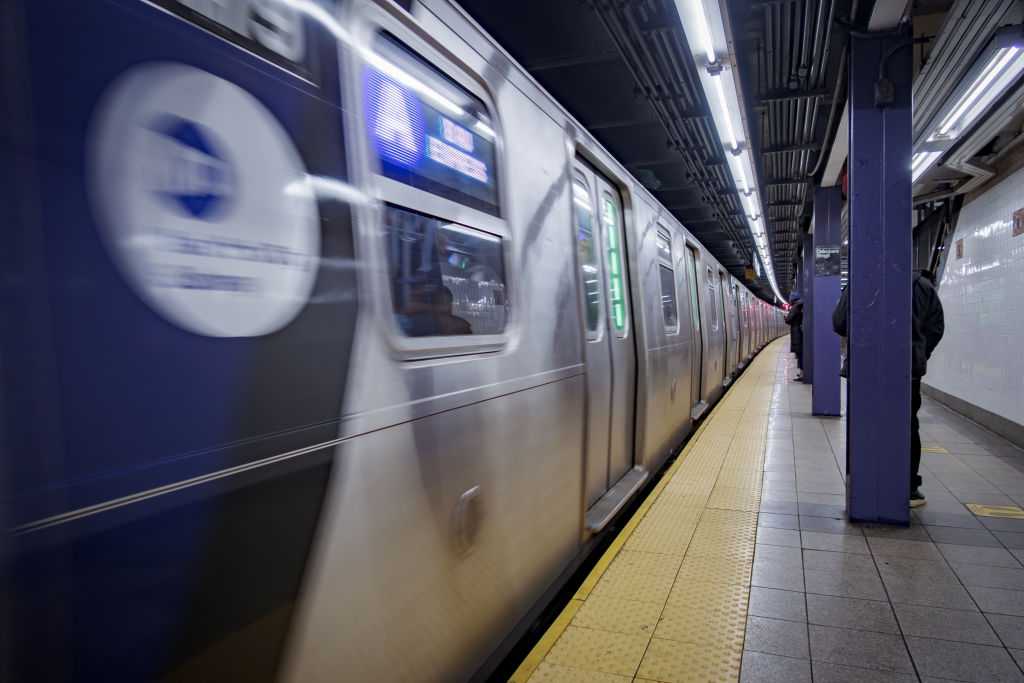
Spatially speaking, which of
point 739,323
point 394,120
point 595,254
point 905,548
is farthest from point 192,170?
point 739,323

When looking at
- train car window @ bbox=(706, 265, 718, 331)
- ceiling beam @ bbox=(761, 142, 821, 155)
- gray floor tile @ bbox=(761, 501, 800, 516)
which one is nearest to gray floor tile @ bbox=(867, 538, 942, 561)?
gray floor tile @ bbox=(761, 501, 800, 516)

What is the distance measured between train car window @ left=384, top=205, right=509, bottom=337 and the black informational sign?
678cm

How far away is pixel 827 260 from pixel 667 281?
3.00 m

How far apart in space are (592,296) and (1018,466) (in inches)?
187

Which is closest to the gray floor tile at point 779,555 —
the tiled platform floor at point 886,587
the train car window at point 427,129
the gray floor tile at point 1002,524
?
the tiled platform floor at point 886,587

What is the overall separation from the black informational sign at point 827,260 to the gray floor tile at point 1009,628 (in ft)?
19.0

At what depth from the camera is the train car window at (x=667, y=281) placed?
596 centimetres

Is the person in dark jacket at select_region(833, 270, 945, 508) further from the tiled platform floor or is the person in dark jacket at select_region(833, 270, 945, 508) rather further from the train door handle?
the train door handle

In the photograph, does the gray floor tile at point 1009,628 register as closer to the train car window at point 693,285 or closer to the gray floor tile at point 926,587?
the gray floor tile at point 926,587

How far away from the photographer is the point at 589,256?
12.6ft

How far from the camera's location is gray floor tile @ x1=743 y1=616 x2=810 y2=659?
265cm

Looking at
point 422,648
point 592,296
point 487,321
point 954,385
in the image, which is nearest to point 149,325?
point 422,648

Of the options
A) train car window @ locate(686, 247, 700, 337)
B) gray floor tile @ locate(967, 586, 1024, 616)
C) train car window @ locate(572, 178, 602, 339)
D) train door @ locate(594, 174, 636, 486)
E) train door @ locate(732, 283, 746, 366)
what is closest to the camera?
gray floor tile @ locate(967, 586, 1024, 616)

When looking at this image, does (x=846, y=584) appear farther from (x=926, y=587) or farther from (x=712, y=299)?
(x=712, y=299)
